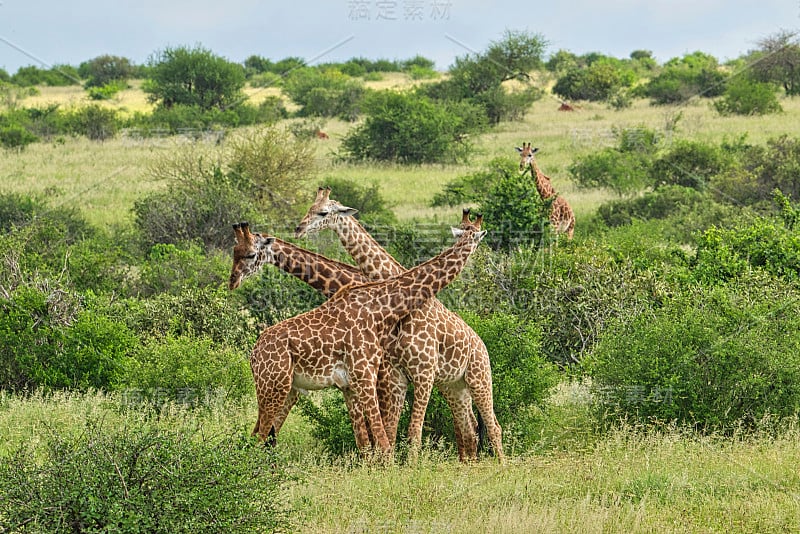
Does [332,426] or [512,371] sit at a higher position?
[512,371]

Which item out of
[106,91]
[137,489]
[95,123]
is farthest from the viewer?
[106,91]

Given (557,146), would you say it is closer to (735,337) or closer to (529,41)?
(529,41)

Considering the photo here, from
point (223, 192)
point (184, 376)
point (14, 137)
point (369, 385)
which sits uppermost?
point (14, 137)

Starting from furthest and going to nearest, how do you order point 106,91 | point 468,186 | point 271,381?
point 106,91, point 468,186, point 271,381

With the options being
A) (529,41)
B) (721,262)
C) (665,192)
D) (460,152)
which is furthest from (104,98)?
(721,262)

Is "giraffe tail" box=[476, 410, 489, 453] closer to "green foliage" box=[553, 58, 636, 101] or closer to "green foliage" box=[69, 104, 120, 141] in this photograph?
"green foliage" box=[69, 104, 120, 141]

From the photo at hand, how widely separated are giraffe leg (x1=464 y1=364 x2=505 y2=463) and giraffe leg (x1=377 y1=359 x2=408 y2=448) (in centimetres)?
56

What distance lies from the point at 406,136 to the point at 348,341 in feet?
98.7

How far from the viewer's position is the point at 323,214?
892cm

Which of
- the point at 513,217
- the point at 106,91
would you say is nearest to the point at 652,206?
the point at 513,217

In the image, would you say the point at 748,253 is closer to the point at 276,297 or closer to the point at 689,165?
the point at 276,297

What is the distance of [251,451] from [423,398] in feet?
5.87

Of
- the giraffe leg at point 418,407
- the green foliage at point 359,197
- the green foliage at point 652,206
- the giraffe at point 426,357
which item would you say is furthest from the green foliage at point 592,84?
the giraffe leg at point 418,407

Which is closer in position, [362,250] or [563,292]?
[362,250]
